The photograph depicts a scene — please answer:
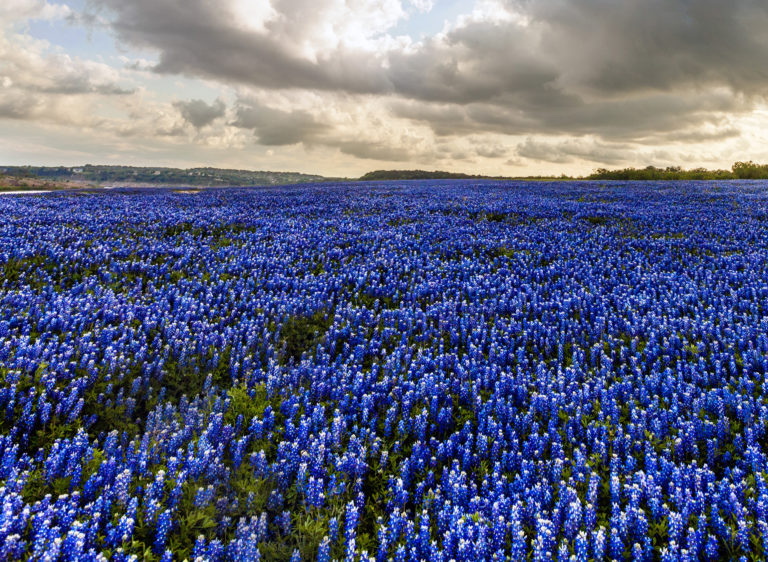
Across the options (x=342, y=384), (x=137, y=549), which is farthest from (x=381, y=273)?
(x=137, y=549)

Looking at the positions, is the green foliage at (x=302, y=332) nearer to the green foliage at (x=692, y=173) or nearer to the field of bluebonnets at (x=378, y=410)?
Result: the field of bluebonnets at (x=378, y=410)

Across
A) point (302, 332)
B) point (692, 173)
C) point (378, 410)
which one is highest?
point (692, 173)

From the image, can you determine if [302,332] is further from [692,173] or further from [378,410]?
[692,173]

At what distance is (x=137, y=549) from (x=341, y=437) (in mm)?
1497

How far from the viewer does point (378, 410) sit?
3.96 metres

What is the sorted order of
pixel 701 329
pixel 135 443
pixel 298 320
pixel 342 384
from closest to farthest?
pixel 135 443 → pixel 342 384 → pixel 701 329 → pixel 298 320

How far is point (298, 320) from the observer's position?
598 centimetres

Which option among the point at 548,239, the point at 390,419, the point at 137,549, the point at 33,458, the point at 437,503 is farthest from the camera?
the point at 548,239

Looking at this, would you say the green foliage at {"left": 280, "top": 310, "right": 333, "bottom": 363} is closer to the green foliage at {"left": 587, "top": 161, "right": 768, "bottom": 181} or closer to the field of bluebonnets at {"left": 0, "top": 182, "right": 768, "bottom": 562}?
the field of bluebonnets at {"left": 0, "top": 182, "right": 768, "bottom": 562}

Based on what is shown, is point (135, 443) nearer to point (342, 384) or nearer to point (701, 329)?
point (342, 384)

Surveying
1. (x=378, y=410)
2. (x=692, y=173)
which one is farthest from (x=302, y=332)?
(x=692, y=173)

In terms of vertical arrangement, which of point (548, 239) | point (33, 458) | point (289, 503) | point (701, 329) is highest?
point (548, 239)

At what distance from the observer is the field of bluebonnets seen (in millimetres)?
2572

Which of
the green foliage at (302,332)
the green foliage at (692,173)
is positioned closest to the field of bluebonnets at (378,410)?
the green foliage at (302,332)
